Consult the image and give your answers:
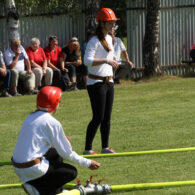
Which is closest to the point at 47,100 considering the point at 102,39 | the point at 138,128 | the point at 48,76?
the point at 102,39

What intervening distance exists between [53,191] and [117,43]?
877 centimetres

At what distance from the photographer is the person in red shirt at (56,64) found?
17.0 meters

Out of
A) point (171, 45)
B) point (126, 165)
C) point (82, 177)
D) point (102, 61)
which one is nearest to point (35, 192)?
point (82, 177)

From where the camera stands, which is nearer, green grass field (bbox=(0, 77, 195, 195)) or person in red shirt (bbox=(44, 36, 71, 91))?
green grass field (bbox=(0, 77, 195, 195))

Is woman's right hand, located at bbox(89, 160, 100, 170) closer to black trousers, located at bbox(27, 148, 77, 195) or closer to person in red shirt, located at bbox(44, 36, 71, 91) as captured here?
black trousers, located at bbox(27, 148, 77, 195)

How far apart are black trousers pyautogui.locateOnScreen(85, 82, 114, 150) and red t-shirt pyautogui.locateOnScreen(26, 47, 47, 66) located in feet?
26.8

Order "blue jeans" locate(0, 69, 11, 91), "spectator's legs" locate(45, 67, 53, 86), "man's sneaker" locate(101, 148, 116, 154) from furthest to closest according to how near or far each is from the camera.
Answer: "spectator's legs" locate(45, 67, 53, 86)
"blue jeans" locate(0, 69, 11, 91)
"man's sneaker" locate(101, 148, 116, 154)

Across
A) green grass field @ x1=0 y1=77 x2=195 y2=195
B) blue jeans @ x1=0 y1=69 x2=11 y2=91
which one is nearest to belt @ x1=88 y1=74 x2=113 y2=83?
green grass field @ x1=0 y1=77 x2=195 y2=195

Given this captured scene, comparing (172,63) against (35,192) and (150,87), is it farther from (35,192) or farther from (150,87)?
(35,192)

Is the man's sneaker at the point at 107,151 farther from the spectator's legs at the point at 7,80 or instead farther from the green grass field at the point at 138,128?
the spectator's legs at the point at 7,80

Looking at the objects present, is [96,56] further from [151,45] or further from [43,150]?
[151,45]

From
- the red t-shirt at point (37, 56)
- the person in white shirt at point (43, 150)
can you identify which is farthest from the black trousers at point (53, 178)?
the red t-shirt at point (37, 56)

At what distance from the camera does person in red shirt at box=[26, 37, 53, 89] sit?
16.7m

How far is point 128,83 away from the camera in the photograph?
1856 centimetres
